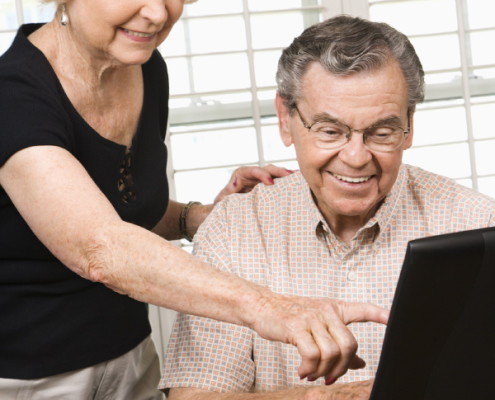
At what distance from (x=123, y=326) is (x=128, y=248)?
2.09ft

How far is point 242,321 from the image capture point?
1.06 m

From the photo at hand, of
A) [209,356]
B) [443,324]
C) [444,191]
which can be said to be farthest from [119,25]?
[443,324]

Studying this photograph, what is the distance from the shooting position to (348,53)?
161cm

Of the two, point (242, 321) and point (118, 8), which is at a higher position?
point (118, 8)

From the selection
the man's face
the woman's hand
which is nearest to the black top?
the woman's hand

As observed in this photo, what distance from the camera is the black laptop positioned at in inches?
32.2

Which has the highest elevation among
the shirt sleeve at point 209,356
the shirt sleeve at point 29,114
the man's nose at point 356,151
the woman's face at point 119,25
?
the woman's face at point 119,25

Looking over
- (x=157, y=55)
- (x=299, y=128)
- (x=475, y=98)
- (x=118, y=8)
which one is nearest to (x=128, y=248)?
(x=118, y=8)

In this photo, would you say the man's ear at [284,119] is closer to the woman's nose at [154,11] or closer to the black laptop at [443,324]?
the woman's nose at [154,11]

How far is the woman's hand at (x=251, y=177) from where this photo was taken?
6.35 feet

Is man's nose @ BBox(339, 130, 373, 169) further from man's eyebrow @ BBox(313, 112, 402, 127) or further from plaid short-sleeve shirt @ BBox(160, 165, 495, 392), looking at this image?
plaid short-sleeve shirt @ BBox(160, 165, 495, 392)

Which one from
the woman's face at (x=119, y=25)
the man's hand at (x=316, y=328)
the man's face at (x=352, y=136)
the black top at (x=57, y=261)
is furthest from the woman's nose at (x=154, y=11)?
the man's hand at (x=316, y=328)

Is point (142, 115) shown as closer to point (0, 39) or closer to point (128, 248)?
point (128, 248)

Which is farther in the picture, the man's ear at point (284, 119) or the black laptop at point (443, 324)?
the man's ear at point (284, 119)
